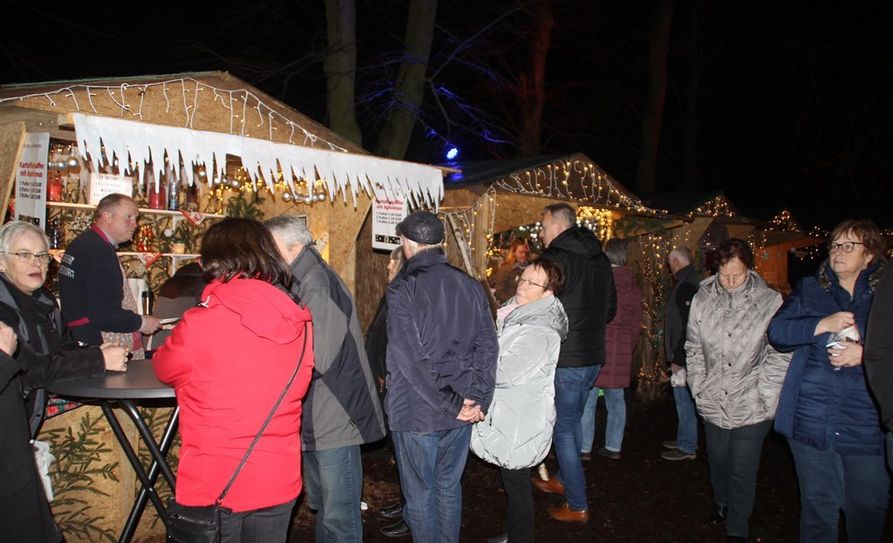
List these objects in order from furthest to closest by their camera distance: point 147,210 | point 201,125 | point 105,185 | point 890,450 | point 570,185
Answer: point 570,185 → point 147,210 → point 105,185 → point 201,125 → point 890,450

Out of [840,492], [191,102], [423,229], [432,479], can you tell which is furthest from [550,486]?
[191,102]

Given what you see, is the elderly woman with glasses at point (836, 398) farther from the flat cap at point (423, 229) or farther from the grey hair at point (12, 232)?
the grey hair at point (12, 232)

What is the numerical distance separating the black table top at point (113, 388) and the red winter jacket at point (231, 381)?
0.47m

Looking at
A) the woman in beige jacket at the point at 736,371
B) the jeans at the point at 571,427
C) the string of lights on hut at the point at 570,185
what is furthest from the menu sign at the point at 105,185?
the woman in beige jacket at the point at 736,371

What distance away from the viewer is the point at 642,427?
7.29 m

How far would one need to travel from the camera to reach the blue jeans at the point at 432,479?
333 cm

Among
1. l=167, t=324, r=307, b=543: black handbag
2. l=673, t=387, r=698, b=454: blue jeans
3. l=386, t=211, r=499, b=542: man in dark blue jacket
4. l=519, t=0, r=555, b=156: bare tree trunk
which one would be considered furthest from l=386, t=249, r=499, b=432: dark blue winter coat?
l=519, t=0, r=555, b=156: bare tree trunk

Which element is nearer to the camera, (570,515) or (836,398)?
(836,398)

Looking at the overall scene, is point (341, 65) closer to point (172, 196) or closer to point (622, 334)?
point (172, 196)

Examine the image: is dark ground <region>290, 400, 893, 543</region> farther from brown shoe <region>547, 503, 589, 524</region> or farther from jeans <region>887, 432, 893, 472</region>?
jeans <region>887, 432, 893, 472</region>

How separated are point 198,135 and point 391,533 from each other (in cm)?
281

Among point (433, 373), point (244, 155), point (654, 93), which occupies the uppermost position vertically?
point (654, 93)

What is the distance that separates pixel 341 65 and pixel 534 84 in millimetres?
6755

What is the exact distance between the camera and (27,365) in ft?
8.73
